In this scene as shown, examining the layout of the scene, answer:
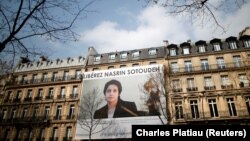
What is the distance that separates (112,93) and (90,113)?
3.98 meters

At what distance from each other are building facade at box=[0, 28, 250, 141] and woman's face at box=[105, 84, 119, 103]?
4.68 meters

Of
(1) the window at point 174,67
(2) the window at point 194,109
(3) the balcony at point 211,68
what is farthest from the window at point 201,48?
(2) the window at point 194,109

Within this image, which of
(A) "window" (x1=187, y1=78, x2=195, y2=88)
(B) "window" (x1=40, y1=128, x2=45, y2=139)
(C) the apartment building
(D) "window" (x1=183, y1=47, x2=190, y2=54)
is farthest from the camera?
(D) "window" (x1=183, y1=47, x2=190, y2=54)

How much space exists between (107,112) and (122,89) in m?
3.73

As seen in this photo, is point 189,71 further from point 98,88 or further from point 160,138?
point 160,138

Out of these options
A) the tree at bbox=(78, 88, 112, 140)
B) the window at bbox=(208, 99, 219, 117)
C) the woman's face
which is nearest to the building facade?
the window at bbox=(208, 99, 219, 117)

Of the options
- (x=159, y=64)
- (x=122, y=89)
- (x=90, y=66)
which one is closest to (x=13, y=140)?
(x=90, y=66)

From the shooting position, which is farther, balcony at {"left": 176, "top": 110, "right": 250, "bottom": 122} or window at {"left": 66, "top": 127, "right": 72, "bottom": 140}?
window at {"left": 66, "top": 127, "right": 72, "bottom": 140}

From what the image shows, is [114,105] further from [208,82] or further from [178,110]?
[208,82]

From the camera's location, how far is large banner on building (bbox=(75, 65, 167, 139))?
2669cm

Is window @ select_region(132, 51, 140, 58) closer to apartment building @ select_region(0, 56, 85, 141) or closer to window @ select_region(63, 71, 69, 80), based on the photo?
apartment building @ select_region(0, 56, 85, 141)

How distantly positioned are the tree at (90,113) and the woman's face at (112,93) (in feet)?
3.42

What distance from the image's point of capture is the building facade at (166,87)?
26562mm

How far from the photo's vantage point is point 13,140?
1245 inches
